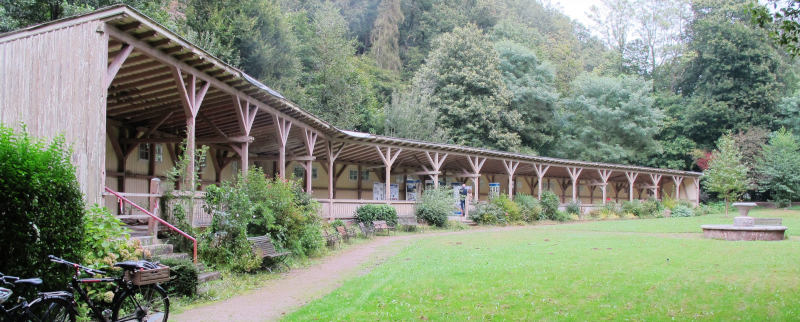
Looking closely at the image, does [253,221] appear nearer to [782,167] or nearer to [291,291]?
[291,291]

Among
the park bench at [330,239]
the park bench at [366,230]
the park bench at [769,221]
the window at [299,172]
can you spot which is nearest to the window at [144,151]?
the park bench at [330,239]

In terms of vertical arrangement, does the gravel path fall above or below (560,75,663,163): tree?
below

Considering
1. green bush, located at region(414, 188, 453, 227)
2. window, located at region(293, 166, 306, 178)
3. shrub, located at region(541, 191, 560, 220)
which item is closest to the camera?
green bush, located at region(414, 188, 453, 227)

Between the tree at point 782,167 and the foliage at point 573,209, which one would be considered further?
the tree at point 782,167

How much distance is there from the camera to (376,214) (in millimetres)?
22297

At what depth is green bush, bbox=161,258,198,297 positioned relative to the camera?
826 centimetres

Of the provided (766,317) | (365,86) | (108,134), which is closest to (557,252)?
(766,317)

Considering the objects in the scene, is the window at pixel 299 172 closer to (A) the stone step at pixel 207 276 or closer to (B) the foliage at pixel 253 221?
(B) the foliage at pixel 253 221

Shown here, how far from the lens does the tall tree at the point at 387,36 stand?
5322cm

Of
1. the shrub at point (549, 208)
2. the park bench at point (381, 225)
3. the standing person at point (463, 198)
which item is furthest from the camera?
the shrub at point (549, 208)

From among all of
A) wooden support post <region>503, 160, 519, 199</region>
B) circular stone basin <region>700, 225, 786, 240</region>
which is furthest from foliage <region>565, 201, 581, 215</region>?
circular stone basin <region>700, 225, 786, 240</region>

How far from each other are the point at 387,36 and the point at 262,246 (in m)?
44.1

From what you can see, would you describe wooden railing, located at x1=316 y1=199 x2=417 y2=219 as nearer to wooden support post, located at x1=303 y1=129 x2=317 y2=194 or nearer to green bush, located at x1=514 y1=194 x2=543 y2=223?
wooden support post, located at x1=303 y1=129 x2=317 y2=194

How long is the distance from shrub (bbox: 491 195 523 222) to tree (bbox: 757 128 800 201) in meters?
28.7
